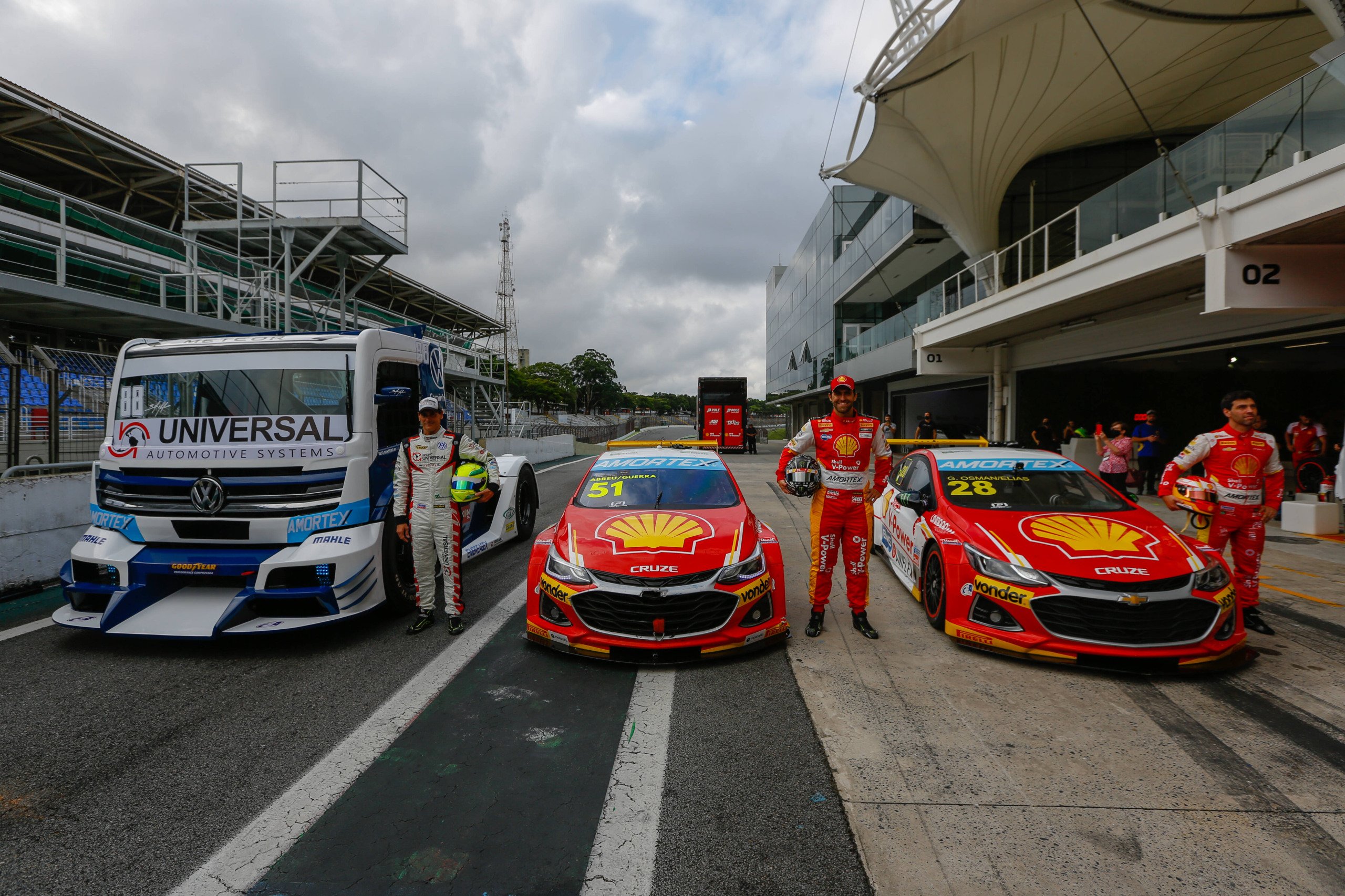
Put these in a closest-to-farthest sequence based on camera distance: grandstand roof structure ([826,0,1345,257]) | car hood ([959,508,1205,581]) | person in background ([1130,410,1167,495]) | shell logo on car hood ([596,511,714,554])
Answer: car hood ([959,508,1205,581])
shell logo on car hood ([596,511,714,554])
person in background ([1130,410,1167,495])
grandstand roof structure ([826,0,1345,257])

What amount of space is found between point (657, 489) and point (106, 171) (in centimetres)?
1892

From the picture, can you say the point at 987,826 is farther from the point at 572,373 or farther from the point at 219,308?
the point at 572,373

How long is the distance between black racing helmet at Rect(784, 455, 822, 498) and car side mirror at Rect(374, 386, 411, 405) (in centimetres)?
320

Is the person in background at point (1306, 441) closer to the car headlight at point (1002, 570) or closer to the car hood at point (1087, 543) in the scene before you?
the car hood at point (1087, 543)

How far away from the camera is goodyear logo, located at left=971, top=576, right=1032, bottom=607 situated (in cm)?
400

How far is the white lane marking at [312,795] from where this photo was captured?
87.3 inches

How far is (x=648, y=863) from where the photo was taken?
7.44ft

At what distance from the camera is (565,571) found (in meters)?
4.19

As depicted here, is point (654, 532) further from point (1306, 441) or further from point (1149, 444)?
point (1306, 441)

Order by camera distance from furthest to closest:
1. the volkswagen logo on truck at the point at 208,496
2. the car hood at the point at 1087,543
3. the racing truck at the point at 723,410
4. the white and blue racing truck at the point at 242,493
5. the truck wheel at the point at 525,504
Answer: the racing truck at the point at 723,410 < the truck wheel at the point at 525,504 < the volkswagen logo on truck at the point at 208,496 < the white and blue racing truck at the point at 242,493 < the car hood at the point at 1087,543

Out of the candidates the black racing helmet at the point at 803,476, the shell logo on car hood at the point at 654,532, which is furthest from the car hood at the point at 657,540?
the black racing helmet at the point at 803,476

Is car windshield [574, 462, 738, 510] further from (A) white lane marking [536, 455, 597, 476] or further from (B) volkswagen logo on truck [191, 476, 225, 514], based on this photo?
(A) white lane marking [536, 455, 597, 476]

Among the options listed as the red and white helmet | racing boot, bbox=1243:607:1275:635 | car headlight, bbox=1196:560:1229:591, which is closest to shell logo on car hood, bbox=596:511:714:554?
car headlight, bbox=1196:560:1229:591

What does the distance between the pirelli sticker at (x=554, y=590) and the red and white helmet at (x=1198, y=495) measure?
4668mm
